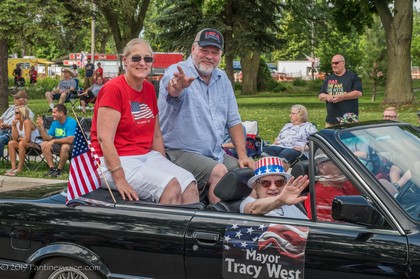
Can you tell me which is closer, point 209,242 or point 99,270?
point 209,242

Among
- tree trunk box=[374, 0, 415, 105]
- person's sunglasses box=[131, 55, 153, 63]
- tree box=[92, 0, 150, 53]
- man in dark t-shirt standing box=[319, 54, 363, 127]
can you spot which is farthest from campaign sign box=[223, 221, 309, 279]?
tree box=[92, 0, 150, 53]

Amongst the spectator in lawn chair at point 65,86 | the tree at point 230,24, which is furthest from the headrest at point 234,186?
the tree at point 230,24

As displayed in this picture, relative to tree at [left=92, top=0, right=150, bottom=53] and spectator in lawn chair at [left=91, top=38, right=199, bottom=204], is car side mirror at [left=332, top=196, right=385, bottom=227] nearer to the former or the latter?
spectator in lawn chair at [left=91, top=38, right=199, bottom=204]

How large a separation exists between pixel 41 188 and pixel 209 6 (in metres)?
28.1

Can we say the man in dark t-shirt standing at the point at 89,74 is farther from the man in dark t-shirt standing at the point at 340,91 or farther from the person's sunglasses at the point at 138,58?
the person's sunglasses at the point at 138,58

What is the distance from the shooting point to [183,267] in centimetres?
412

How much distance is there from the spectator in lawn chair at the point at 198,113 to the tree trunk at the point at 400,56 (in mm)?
21446

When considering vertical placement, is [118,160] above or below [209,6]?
below

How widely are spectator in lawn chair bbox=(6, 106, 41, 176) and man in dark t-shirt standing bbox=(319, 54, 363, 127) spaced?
16.1ft

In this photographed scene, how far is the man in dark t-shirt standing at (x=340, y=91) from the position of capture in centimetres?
1091

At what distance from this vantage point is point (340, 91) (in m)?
11.0

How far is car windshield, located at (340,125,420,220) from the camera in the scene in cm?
386

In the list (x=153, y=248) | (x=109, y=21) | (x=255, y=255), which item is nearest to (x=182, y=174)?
(x=153, y=248)

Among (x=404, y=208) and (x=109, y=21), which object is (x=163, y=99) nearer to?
(x=404, y=208)
